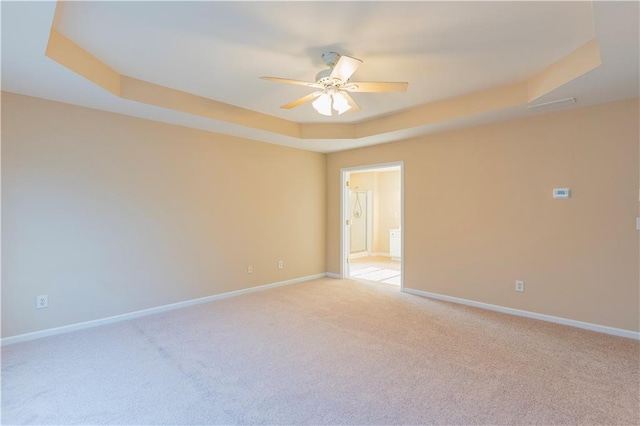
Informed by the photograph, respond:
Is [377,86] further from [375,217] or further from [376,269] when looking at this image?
[375,217]

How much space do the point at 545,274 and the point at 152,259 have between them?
→ 182 inches

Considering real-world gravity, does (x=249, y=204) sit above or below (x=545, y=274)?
above

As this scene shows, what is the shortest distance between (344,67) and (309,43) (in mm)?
359

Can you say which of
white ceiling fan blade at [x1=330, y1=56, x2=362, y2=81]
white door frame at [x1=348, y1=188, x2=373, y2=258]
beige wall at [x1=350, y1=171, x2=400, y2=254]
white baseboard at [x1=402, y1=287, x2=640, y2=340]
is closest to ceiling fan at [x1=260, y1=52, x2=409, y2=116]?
white ceiling fan blade at [x1=330, y1=56, x2=362, y2=81]

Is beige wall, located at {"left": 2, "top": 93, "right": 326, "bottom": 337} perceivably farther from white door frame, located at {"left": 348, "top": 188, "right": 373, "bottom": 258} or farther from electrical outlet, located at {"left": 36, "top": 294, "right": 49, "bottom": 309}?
white door frame, located at {"left": 348, "top": 188, "right": 373, "bottom": 258}

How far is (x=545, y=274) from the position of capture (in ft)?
11.8

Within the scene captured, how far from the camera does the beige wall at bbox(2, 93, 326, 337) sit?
3.03 m

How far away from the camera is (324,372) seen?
2449 millimetres

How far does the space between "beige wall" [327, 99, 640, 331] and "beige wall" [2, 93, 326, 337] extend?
232 centimetres

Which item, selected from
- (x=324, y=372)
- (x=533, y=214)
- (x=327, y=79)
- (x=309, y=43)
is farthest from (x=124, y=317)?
(x=533, y=214)

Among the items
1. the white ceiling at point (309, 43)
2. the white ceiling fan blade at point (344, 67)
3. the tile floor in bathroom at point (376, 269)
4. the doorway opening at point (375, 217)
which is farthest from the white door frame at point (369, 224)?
the white ceiling fan blade at point (344, 67)

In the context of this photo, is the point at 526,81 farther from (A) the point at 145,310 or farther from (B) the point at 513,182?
(A) the point at 145,310

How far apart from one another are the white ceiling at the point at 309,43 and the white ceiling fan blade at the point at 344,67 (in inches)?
8.7

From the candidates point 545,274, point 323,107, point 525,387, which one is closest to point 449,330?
point 525,387
